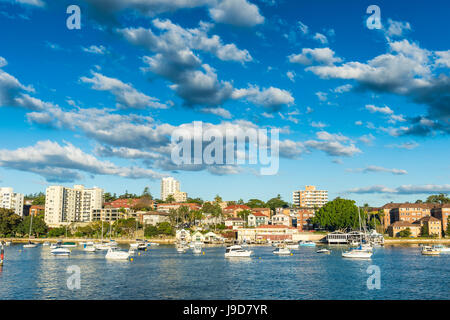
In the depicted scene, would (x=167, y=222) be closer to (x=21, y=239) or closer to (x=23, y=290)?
(x=21, y=239)

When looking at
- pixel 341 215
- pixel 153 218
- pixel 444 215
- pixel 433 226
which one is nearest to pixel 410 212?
pixel 444 215

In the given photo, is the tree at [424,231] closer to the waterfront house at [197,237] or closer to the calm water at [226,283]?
the waterfront house at [197,237]

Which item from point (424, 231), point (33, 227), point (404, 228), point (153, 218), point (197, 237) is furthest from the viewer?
point (153, 218)

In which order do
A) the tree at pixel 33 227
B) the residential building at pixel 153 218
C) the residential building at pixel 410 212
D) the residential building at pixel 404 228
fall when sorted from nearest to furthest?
1. the residential building at pixel 404 228
2. the tree at pixel 33 227
3. the residential building at pixel 410 212
4. the residential building at pixel 153 218

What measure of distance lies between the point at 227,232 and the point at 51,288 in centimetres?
13297

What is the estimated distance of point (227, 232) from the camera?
177500 millimetres

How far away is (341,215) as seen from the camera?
169 meters

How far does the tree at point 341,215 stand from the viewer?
554 ft

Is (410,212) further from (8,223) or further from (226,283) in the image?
(8,223)

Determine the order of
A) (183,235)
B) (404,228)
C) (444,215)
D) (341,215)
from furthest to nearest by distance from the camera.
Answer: (444,215)
(404,228)
(341,215)
(183,235)

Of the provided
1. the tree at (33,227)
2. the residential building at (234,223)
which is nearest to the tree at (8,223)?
the tree at (33,227)

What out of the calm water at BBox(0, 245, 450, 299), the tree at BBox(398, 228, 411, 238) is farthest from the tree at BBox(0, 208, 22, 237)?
the tree at BBox(398, 228, 411, 238)
